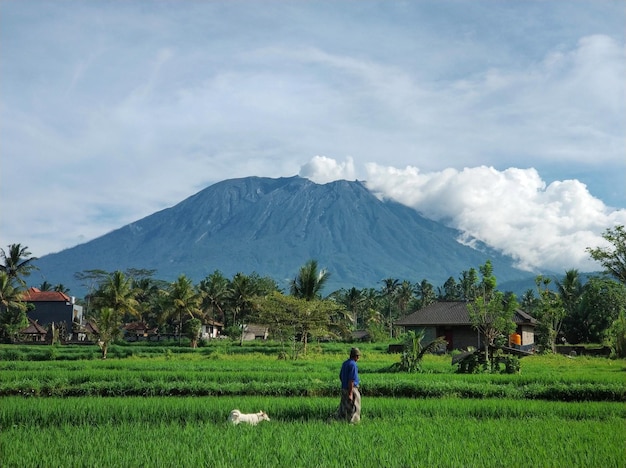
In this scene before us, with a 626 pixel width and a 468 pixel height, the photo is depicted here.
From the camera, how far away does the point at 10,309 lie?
47250 millimetres

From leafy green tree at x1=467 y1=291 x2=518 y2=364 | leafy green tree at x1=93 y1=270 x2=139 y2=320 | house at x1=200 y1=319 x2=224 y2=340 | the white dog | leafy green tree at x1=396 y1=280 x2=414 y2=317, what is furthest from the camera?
leafy green tree at x1=396 y1=280 x2=414 y2=317

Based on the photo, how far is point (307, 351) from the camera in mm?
31969

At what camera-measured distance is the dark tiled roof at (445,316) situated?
1445 inches

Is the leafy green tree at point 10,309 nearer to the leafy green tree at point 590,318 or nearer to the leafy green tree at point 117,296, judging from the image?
the leafy green tree at point 117,296

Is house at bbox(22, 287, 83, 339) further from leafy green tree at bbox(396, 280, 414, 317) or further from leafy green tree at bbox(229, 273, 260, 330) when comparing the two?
leafy green tree at bbox(396, 280, 414, 317)

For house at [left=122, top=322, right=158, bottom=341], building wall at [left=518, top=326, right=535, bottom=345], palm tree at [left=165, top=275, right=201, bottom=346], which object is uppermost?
palm tree at [left=165, top=275, right=201, bottom=346]

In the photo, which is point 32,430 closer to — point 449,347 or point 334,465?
point 334,465

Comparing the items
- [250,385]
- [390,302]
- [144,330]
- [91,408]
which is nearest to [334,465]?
[91,408]

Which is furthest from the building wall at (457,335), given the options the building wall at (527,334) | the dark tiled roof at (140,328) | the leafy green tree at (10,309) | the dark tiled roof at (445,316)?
the dark tiled roof at (140,328)

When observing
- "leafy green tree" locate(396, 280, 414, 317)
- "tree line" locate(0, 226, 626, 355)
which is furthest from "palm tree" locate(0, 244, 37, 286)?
"leafy green tree" locate(396, 280, 414, 317)

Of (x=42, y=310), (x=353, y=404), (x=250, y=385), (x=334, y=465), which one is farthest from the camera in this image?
(x=42, y=310)

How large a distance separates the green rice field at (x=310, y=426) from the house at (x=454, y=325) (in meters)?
19.7

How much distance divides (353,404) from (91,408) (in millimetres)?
5000

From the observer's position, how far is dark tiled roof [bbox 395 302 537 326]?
36.7 m
